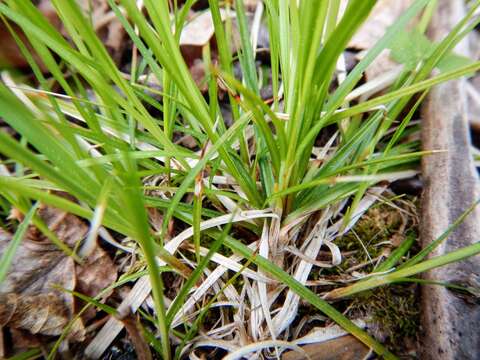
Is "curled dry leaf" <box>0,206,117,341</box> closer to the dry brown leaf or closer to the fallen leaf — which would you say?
the fallen leaf

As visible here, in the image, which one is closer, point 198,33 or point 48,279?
point 48,279

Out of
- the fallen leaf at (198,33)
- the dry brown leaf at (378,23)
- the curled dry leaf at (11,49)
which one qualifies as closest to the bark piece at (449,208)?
the dry brown leaf at (378,23)

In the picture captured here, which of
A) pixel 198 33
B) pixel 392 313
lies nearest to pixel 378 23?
pixel 198 33

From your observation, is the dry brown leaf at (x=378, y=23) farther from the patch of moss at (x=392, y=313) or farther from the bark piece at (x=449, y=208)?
the patch of moss at (x=392, y=313)

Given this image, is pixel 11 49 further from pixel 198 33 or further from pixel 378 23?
pixel 378 23

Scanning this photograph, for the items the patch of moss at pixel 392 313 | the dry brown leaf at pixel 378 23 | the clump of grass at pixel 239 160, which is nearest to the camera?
the clump of grass at pixel 239 160

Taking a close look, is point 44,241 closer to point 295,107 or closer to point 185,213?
point 185,213

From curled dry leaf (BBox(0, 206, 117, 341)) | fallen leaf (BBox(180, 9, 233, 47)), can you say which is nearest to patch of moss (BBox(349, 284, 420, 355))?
curled dry leaf (BBox(0, 206, 117, 341))
